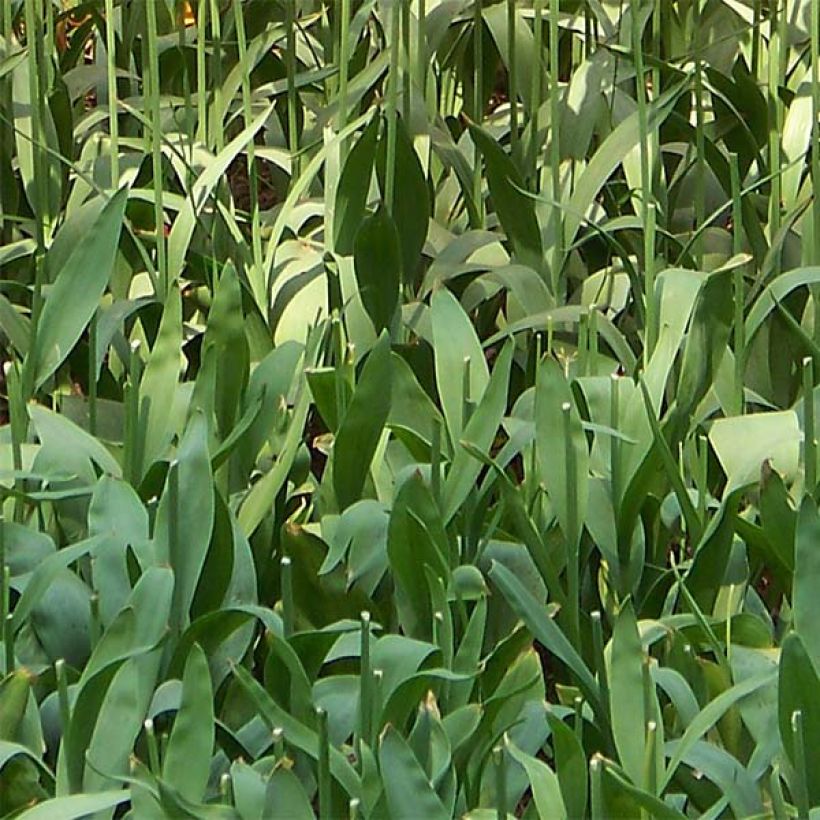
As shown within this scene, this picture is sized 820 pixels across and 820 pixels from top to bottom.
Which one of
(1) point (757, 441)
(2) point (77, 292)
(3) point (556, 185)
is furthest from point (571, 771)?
(3) point (556, 185)

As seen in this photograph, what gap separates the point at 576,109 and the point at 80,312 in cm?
60

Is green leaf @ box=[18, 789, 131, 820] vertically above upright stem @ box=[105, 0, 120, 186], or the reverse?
upright stem @ box=[105, 0, 120, 186]

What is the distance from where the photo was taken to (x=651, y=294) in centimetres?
133

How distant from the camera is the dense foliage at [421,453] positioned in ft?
3.31

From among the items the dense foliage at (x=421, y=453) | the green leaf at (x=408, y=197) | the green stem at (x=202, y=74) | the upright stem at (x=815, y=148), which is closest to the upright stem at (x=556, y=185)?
the dense foliage at (x=421, y=453)

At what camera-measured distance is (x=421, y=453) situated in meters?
1.26

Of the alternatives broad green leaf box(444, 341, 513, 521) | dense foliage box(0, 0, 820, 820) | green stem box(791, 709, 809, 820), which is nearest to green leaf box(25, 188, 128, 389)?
dense foliage box(0, 0, 820, 820)

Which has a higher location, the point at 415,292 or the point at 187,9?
the point at 187,9

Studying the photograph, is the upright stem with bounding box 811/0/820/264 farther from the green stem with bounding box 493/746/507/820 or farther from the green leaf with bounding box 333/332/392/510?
the green stem with bounding box 493/746/507/820

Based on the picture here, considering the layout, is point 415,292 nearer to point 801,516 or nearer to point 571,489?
point 571,489

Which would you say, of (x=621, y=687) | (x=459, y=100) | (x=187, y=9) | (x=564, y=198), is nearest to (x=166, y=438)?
(x=621, y=687)

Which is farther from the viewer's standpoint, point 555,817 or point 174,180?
point 174,180

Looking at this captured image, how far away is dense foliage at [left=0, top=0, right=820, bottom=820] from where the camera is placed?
3.31 feet

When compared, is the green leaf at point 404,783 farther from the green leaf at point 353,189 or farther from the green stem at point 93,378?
the green leaf at point 353,189
